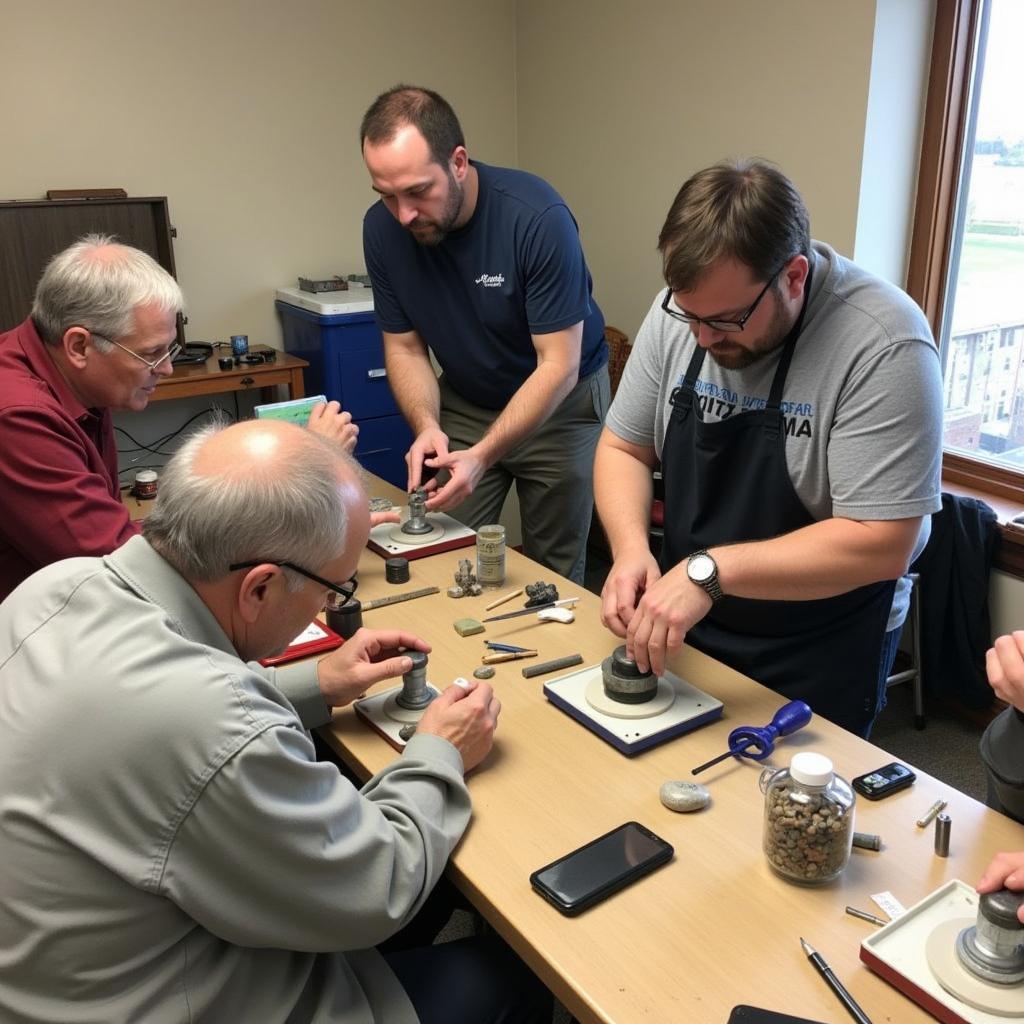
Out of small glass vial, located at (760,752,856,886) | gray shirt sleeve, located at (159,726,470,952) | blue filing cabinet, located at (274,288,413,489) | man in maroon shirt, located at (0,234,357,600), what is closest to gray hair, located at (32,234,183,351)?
man in maroon shirt, located at (0,234,357,600)

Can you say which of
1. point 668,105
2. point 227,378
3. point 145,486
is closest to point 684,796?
point 145,486

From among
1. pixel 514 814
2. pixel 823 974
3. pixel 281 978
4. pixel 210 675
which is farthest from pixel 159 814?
pixel 823 974

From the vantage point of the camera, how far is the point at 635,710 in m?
1.46

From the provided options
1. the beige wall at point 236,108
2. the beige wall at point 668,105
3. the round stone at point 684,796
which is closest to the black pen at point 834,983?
the round stone at point 684,796

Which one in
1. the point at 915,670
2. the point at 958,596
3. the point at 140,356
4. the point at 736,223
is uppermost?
the point at 736,223

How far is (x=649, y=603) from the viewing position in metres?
1.47

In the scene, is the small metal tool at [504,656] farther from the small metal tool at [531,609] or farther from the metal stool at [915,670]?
the metal stool at [915,670]

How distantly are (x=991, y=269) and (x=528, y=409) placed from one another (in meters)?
1.62

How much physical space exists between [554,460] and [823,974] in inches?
71.5

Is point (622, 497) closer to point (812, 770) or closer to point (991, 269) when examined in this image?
point (812, 770)

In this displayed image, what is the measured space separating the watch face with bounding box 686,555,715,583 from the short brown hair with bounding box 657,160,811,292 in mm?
423

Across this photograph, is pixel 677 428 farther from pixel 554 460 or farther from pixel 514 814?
pixel 554 460

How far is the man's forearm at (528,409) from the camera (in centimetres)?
241

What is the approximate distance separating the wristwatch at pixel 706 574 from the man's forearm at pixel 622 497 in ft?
0.82
